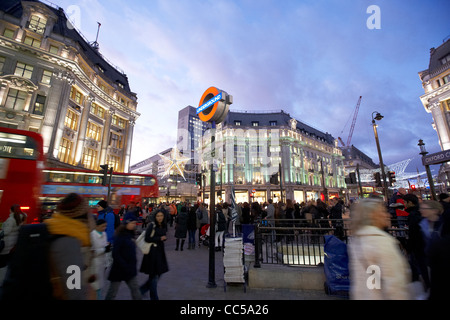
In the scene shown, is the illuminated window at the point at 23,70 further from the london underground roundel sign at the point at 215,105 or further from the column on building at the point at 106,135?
the london underground roundel sign at the point at 215,105

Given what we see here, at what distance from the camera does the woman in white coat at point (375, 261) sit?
2.05 meters

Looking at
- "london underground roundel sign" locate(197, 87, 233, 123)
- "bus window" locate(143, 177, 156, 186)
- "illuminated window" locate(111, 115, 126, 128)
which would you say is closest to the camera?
"london underground roundel sign" locate(197, 87, 233, 123)

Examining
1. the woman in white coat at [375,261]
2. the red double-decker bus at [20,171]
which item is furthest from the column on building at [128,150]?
the woman in white coat at [375,261]

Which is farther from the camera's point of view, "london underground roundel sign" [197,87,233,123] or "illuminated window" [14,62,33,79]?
"illuminated window" [14,62,33,79]

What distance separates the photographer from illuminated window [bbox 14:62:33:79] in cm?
2372

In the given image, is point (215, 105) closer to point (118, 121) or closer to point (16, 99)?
point (16, 99)

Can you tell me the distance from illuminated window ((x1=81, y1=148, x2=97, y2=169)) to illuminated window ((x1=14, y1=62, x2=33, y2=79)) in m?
11.5

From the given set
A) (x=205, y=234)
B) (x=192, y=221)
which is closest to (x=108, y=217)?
(x=192, y=221)

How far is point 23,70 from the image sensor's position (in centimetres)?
2408

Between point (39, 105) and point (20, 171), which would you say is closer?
point (20, 171)

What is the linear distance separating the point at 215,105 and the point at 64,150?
3048cm

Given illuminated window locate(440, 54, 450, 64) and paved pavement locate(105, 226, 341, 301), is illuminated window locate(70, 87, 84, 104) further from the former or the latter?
illuminated window locate(440, 54, 450, 64)

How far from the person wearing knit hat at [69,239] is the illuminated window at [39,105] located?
30262mm

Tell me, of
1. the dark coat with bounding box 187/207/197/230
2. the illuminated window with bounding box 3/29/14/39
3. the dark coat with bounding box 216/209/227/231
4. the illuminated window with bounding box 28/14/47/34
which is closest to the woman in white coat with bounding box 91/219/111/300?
the dark coat with bounding box 216/209/227/231
